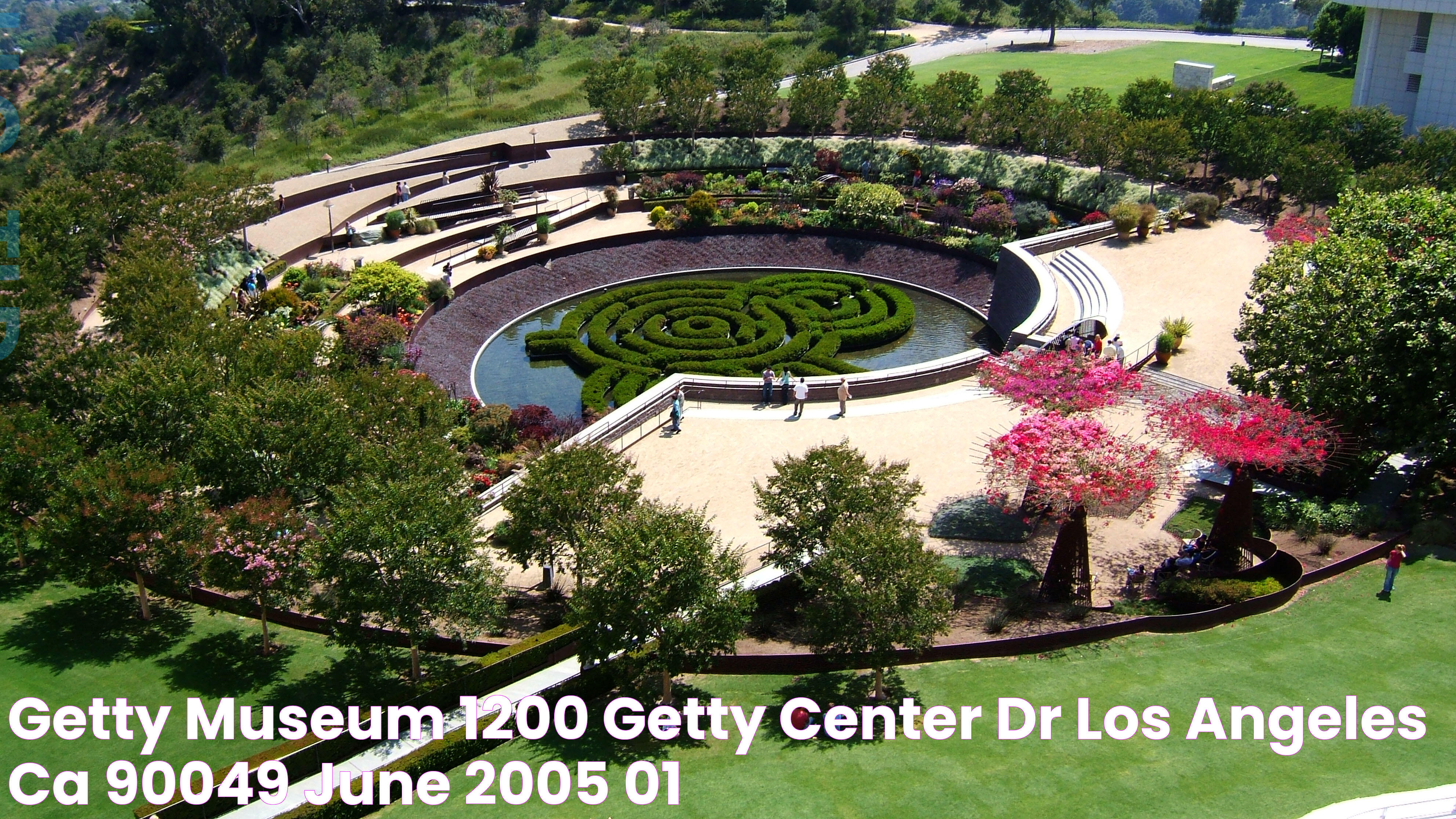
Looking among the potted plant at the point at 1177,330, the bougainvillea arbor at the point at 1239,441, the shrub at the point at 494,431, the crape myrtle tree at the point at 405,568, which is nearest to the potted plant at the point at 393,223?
the shrub at the point at 494,431

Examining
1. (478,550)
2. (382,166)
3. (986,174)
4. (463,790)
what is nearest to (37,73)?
(382,166)

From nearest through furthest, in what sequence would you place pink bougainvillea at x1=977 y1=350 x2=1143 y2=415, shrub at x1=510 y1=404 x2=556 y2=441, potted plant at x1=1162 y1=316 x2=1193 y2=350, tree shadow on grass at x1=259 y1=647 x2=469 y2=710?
tree shadow on grass at x1=259 y1=647 x2=469 y2=710
pink bougainvillea at x1=977 y1=350 x2=1143 y2=415
shrub at x1=510 y1=404 x2=556 y2=441
potted plant at x1=1162 y1=316 x2=1193 y2=350

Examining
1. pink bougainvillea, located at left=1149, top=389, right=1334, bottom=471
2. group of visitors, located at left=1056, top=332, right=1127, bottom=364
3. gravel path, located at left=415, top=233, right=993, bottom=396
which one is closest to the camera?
pink bougainvillea, located at left=1149, top=389, right=1334, bottom=471

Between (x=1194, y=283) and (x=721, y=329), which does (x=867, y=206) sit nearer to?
(x=721, y=329)

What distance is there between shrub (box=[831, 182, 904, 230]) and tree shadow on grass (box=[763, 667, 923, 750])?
40.9m

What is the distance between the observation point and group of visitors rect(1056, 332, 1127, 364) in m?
41.7


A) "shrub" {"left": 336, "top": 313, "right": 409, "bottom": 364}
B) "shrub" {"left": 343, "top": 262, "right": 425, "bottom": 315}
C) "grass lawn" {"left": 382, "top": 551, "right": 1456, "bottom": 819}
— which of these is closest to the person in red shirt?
"grass lawn" {"left": 382, "top": 551, "right": 1456, "bottom": 819}

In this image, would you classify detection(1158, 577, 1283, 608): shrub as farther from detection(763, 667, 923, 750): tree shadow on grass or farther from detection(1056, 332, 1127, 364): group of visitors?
detection(1056, 332, 1127, 364): group of visitors

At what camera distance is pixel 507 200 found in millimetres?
67375

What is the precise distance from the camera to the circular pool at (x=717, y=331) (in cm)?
5041

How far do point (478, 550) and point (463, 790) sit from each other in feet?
31.1

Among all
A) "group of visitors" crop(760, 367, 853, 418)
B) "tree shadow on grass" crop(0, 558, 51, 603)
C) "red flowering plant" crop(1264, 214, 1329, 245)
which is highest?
"red flowering plant" crop(1264, 214, 1329, 245)

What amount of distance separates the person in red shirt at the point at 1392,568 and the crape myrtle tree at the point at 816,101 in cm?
5142

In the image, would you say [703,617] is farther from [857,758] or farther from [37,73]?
[37,73]
